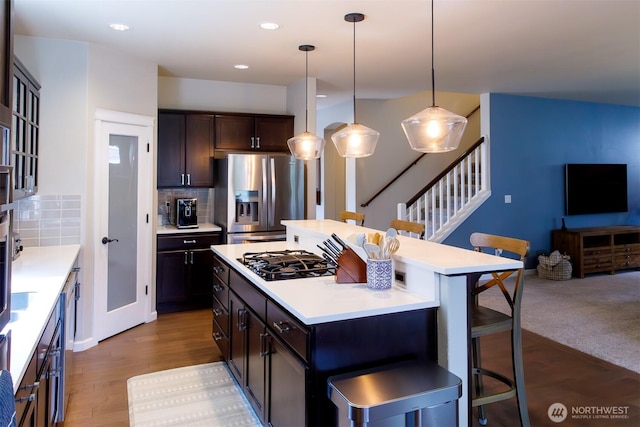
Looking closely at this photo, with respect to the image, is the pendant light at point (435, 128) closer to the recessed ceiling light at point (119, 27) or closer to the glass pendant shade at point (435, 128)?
the glass pendant shade at point (435, 128)

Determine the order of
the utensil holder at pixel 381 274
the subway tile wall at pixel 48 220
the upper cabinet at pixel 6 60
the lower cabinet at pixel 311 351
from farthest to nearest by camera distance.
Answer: the subway tile wall at pixel 48 220 < the utensil holder at pixel 381 274 < the lower cabinet at pixel 311 351 < the upper cabinet at pixel 6 60

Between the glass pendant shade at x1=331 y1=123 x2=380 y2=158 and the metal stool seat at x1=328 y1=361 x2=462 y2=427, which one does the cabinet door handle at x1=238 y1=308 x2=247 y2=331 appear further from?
the glass pendant shade at x1=331 y1=123 x2=380 y2=158

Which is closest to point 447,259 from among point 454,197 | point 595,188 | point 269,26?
point 269,26

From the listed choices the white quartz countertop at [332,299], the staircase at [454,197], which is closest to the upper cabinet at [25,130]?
the white quartz countertop at [332,299]

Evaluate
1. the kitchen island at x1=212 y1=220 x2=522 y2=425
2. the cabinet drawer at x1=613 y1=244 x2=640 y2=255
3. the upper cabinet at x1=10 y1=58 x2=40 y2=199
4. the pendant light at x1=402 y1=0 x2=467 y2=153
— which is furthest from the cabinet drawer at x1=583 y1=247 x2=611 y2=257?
the upper cabinet at x1=10 y1=58 x2=40 y2=199

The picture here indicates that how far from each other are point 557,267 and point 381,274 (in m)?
5.06

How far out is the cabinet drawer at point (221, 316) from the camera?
121 inches

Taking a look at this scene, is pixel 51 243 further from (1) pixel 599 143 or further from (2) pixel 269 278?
(1) pixel 599 143

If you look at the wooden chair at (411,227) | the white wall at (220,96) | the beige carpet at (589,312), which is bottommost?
the beige carpet at (589,312)

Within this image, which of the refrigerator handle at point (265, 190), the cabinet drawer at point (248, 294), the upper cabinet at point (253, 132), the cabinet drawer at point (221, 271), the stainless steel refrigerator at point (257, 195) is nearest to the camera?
the cabinet drawer at point (248, 294)

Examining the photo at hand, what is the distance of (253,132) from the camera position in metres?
5.22

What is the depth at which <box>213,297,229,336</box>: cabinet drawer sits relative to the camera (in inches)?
121

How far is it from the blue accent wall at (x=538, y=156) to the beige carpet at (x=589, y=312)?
2.93 ft

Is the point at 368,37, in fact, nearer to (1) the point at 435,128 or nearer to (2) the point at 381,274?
(1) the point at 435,128
